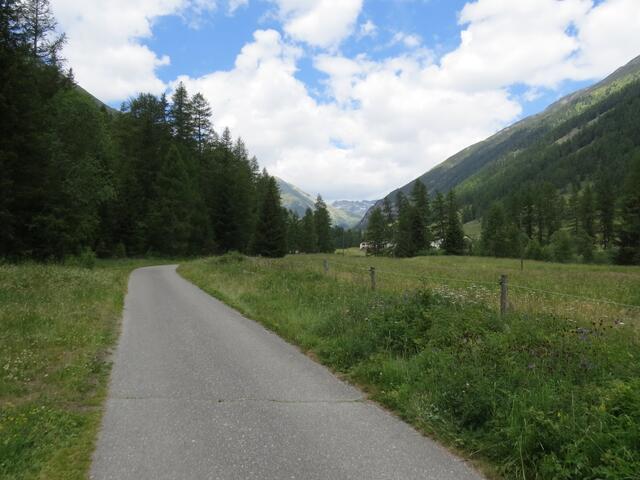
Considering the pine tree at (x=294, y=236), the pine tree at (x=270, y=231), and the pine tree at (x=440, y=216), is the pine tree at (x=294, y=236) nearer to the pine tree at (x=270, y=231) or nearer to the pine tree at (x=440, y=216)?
the pine tree at (x=440, y=216)

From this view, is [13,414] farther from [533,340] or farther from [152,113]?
[152,113]

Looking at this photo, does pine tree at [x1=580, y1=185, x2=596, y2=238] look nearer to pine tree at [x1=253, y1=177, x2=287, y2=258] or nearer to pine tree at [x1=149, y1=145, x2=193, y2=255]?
pine tree at [x1=253, y1=177, x2=287, y2=258]

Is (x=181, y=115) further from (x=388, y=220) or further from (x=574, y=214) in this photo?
(x=574, y=214)

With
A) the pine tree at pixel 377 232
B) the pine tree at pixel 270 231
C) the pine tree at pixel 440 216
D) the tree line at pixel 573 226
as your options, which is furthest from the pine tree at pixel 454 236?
the pine tree at pixel 270 231

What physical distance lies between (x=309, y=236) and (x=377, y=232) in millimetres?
16949

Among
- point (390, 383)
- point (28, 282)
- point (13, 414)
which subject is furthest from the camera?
point (28, 282)

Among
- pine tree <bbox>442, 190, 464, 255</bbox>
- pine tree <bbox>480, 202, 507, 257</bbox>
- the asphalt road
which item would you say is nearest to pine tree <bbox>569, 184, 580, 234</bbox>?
pine tree <bbox>480, 202, 507, 257</bbox>

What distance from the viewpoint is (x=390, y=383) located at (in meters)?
6.19

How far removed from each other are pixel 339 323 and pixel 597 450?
5.97 metres

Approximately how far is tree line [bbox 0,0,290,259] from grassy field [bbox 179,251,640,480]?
2135 cm

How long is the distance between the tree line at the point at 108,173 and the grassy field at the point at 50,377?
43.0 ft

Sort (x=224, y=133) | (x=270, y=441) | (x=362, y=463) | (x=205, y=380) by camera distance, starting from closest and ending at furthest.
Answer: (x=362, y=463), (x=270, y=441), (x=205, y=380), (x=224, y=133)

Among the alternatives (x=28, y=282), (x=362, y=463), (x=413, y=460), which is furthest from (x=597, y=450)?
(x=28, y=282)

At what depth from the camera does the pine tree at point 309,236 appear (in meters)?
94.8
